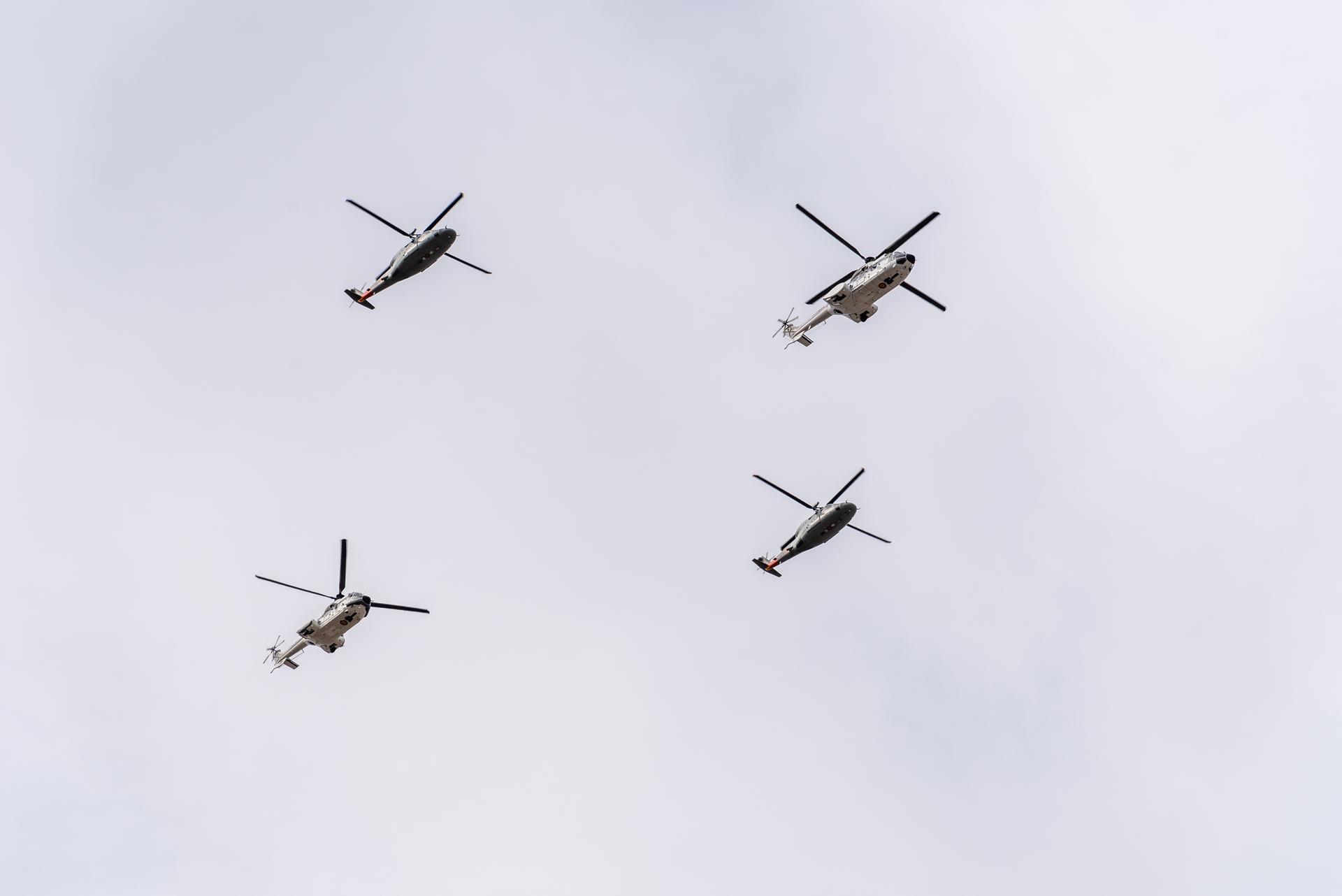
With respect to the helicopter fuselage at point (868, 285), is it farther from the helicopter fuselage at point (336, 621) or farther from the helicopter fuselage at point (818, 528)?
the helicopter fuselage at point (336, 621)

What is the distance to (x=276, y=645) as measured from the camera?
12725 cm

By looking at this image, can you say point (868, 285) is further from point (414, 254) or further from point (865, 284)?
point (414, 254)

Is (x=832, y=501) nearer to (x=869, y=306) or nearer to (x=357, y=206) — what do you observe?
(x=869, y=306)

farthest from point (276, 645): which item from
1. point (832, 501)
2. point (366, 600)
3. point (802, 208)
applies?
point (802, 208)

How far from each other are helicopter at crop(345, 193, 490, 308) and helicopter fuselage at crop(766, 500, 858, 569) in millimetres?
31406

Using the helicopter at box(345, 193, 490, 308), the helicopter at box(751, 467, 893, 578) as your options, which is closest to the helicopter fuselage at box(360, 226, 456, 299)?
the helicopter at box(345, 193, 490, 308)

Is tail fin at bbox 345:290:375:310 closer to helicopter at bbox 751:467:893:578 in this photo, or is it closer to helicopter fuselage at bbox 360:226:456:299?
helicopter fuselage at bbox 360:226:456:299

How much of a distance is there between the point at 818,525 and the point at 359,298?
130 ft

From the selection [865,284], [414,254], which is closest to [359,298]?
[414,254]

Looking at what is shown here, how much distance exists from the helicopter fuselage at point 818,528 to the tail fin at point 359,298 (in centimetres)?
3715

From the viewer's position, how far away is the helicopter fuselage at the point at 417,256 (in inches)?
5037

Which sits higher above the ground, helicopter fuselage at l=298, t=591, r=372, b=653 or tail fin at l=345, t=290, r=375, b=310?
tail fin at l=345, t=290, r=375, b=310

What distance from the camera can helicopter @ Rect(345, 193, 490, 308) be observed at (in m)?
128

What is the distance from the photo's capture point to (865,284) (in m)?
125
